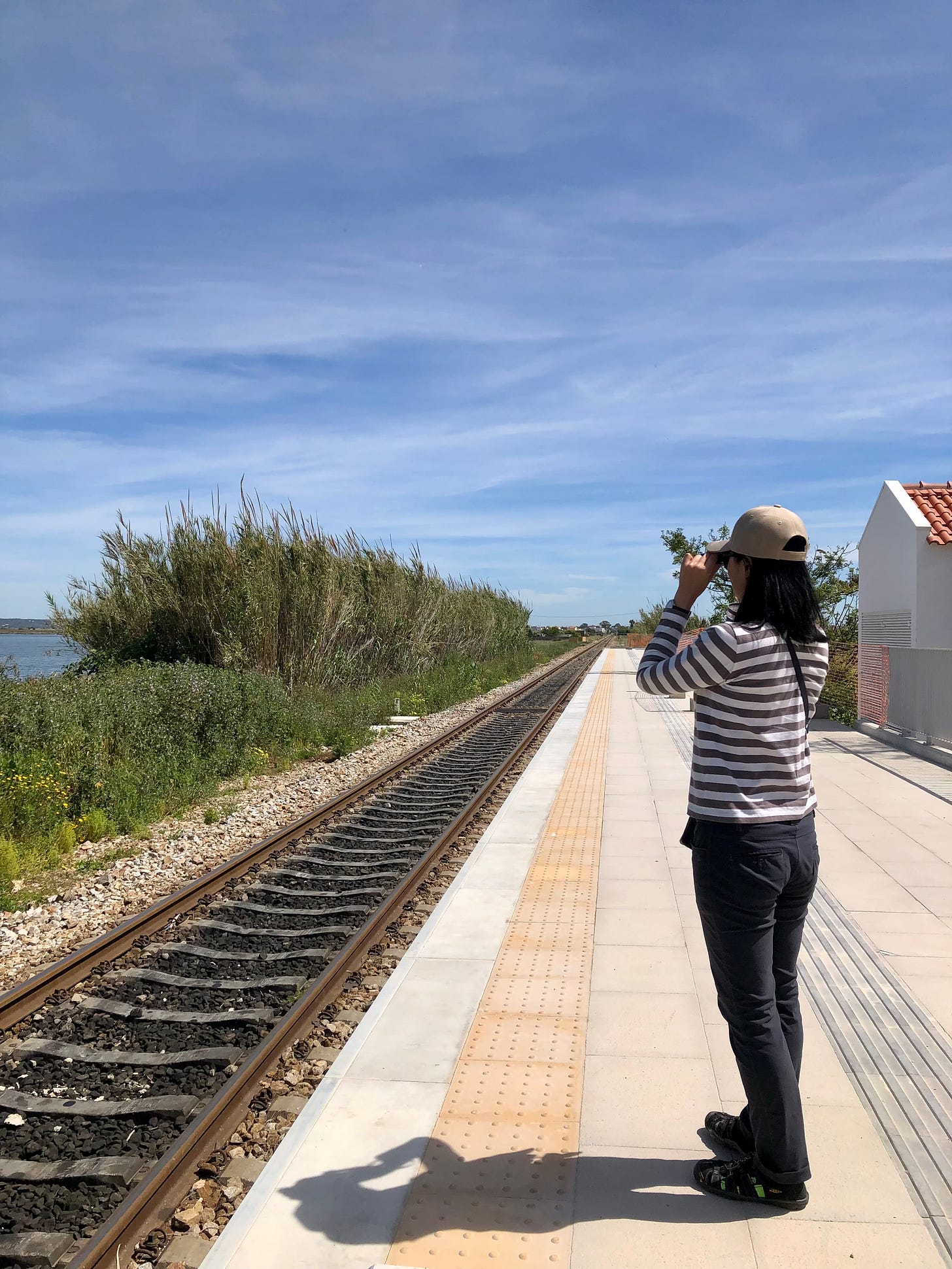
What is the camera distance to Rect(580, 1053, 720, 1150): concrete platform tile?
3418 millimetres

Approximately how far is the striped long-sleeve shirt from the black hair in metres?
0.05

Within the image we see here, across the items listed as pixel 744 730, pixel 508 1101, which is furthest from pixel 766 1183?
pixel 744 730

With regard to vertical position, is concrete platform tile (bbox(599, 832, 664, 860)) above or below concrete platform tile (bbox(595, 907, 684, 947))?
above

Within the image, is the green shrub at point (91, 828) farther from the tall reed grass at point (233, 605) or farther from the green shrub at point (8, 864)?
the tall reed grass at point (233, 605)

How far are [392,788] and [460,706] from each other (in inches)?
536

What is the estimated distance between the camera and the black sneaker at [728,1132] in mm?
3195

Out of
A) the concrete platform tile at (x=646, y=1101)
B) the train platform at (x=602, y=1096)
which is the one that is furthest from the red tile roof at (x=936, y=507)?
the concrete platform tile at (x=646, y=1101)

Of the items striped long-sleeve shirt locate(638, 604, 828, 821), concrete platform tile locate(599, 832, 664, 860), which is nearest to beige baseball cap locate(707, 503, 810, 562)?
striped long-sleeve shirt locate(638, 604, 828, 821)

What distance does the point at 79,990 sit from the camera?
528 centimetres

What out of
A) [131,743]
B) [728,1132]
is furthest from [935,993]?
[131,743]

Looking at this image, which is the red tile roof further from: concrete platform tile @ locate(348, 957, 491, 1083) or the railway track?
concrete platform tile @ locate(348, 957, 491, 1083)

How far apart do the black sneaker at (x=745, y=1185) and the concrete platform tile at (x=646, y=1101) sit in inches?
11.4

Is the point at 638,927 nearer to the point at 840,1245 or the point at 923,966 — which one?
the point at 923,966

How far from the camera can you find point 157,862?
8.26 m
